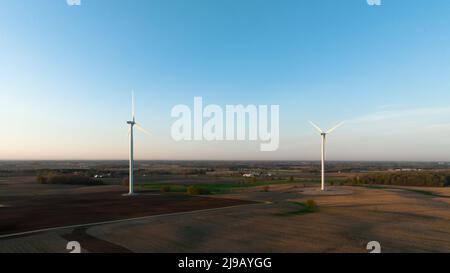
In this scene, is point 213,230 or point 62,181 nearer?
point 213,230

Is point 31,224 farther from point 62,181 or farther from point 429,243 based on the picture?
point 62,181
